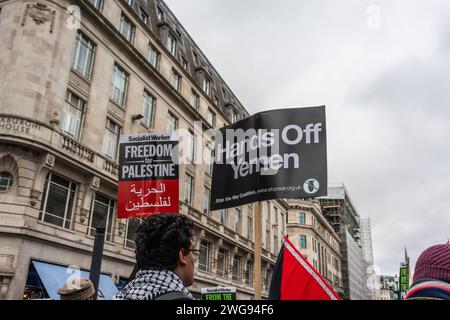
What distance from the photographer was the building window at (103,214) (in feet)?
62.8

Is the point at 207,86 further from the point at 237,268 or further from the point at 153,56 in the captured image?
the point at 237,268

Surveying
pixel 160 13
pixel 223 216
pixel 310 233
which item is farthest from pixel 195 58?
pixel 310 233

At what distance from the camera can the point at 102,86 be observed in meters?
20.7

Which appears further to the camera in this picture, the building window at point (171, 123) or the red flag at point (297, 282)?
the building window at point (171, 123)

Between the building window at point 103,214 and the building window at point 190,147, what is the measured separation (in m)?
9.66

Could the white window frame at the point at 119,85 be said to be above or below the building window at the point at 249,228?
above

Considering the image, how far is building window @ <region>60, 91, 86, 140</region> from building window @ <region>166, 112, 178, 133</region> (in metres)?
8.46

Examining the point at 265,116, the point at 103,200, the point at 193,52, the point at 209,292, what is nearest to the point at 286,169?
the point at 265,116

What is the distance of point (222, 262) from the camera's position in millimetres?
32312

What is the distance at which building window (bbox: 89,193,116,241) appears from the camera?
1916 centimetres

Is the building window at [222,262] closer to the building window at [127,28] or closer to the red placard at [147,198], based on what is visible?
the building window at [127,28]

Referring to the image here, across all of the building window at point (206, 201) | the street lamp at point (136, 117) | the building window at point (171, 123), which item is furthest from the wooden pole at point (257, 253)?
the building window at point (206, 201)

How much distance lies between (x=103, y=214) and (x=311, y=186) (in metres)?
16.8
